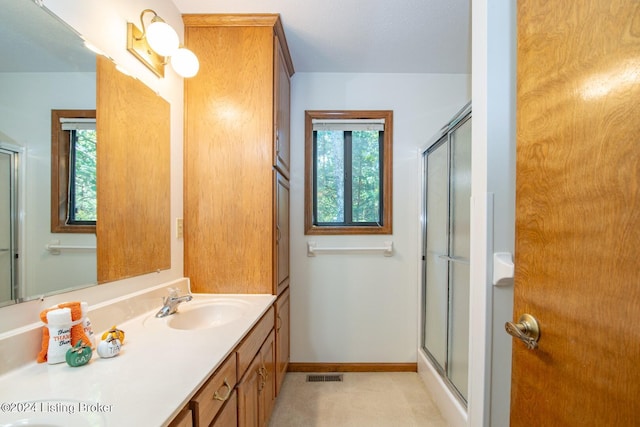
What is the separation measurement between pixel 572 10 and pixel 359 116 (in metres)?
1.64

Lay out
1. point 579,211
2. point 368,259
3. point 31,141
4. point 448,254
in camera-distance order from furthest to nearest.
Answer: point 368,259, point 448,254, point 31,141, point 579,211

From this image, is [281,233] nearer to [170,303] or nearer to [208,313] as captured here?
[208,313]

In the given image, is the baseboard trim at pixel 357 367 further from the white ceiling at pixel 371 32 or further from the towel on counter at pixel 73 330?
the white ceiling at pixel 371 32

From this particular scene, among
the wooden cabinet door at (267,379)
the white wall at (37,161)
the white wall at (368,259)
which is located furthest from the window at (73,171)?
the white wall at (368,259)

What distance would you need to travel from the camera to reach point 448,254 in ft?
5.51

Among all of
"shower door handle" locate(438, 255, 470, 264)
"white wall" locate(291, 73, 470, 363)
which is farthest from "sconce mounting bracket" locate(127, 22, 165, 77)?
"shower door handle" locate(438, 255, 470, 264)

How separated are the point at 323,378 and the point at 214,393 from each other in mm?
1496

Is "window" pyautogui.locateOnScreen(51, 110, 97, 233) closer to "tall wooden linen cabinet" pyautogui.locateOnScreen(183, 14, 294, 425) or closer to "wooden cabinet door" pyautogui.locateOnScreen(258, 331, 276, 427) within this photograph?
"tall wooden linen cabinet" pyautogui.locateOnScreen(183, 14, 294, 425)

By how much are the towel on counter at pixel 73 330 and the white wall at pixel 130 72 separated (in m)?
0.06

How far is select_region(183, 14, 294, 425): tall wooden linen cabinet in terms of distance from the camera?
153 cm

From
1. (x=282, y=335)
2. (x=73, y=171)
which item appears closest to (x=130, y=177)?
(x=73, y=171)

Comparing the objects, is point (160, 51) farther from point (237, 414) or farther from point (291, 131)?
point (237, 414)

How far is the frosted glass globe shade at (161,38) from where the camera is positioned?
1185 millimetres

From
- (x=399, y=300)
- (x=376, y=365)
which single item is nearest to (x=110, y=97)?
(x=399, y=300)
